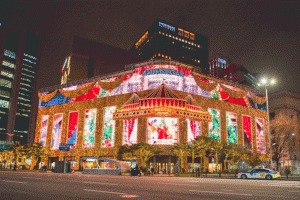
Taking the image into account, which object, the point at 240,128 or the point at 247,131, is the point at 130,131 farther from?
the point at 247,131

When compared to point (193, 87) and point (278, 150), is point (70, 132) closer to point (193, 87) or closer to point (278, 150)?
point (193, 87)

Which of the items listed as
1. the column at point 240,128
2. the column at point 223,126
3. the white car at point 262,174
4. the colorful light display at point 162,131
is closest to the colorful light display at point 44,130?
the colorful light display at point 162,131

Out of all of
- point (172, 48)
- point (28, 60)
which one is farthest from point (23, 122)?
point (172, 48)

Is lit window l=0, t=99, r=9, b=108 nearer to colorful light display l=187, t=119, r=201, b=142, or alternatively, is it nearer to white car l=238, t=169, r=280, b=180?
colorful light display l=187, t=119, r=201, b=142

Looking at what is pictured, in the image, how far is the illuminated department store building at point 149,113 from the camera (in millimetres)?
54938

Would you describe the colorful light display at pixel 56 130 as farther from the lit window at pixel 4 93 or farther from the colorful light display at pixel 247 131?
the lit window at pixel 4 93

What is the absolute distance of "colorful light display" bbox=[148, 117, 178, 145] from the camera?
5588 centimetres

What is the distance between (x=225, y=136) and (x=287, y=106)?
28425 millimetres

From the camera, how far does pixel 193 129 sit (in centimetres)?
5866

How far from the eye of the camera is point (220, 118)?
208ft

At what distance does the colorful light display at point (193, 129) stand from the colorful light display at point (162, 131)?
3399 mm

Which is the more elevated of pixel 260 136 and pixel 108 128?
pixel 108 128

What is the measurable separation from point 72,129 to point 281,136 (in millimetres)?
50488

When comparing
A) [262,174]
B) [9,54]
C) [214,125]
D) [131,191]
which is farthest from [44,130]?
[9,54]
